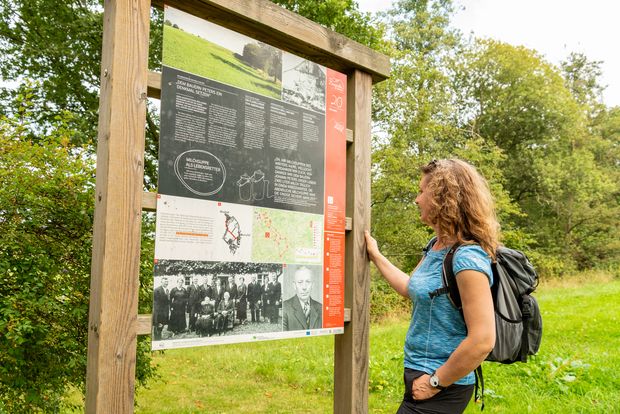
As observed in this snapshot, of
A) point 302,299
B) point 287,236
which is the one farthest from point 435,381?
point 287,236

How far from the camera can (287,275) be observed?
3.00 metres

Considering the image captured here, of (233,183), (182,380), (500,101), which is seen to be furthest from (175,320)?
(500,101)

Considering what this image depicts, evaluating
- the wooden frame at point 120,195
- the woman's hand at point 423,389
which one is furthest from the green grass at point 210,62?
the woman's hand at point 423,389

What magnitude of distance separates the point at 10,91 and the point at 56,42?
1656 millimetres

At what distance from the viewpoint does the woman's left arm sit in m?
2.21

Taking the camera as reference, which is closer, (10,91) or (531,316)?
(531,316)

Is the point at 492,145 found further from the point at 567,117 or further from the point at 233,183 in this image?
the point at 233,183

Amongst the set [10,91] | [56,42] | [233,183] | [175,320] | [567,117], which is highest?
[567,117]

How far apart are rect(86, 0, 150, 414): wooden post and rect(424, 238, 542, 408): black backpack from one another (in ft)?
4.71

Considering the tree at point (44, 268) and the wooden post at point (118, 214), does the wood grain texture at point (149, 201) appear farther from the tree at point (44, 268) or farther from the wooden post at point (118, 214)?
the tree at point (44, 268)

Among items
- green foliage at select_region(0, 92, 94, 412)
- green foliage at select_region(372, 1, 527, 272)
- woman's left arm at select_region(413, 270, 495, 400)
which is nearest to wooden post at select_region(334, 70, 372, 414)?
woman's left arm at select_region(413, 270, 495, 400)

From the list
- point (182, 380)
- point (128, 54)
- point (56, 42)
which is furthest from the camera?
point (56, 42)

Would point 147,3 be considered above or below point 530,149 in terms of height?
below

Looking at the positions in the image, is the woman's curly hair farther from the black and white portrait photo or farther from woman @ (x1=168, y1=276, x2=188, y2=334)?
woman @ (x1=168, y1=276, x2=188, y2=334)
